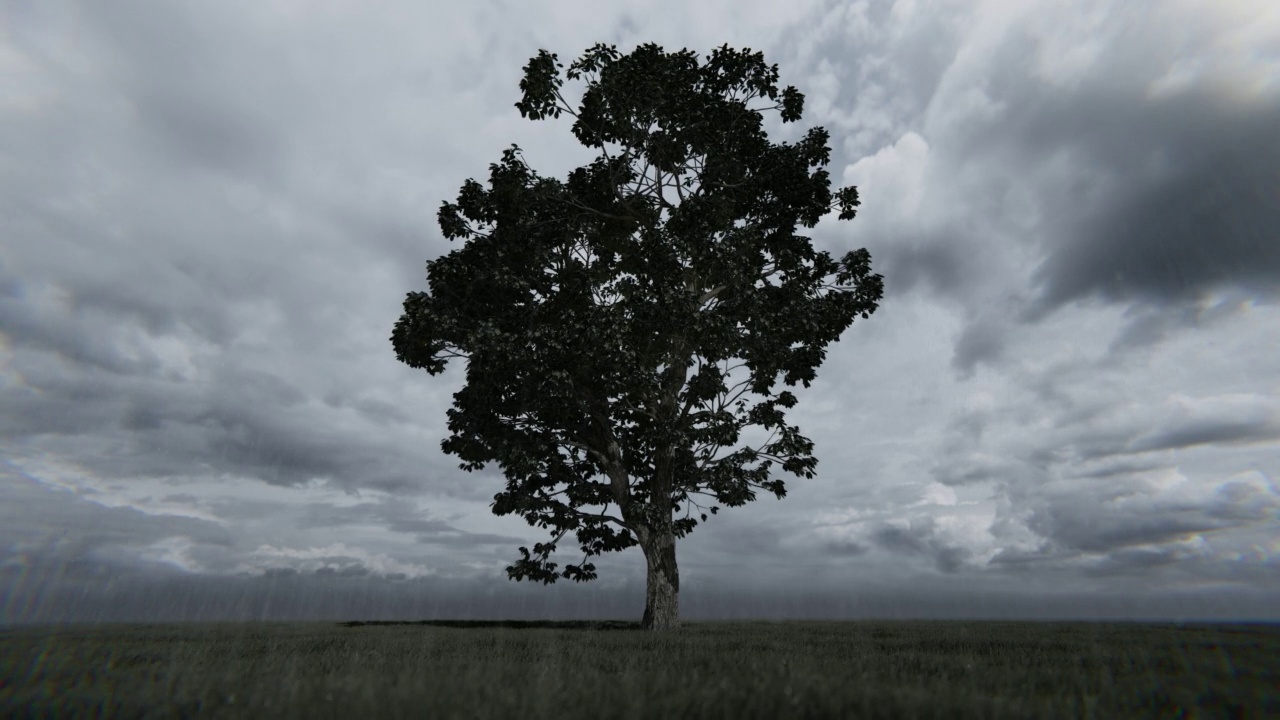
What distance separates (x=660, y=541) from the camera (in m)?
21.0

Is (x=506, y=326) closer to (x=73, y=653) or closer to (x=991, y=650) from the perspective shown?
(x=73, y=653)

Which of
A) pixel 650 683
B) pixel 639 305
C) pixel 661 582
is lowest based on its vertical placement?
pixel 650 683

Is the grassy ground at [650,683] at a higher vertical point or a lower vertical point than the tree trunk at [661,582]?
lower

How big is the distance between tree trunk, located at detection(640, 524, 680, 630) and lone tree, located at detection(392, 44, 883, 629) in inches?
2.4

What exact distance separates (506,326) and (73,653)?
42.8ft

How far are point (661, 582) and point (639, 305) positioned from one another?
Result: 891cm

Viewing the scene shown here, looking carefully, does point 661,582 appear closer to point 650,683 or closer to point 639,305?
point 639,305

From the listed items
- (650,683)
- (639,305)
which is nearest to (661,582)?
(639,305)

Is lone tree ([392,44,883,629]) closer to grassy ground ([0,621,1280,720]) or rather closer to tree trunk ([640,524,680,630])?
tree trunk ([640,524,680,630])

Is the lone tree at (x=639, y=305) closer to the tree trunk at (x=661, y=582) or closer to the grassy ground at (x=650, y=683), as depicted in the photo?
the tree trunk at (x=661, y=582)

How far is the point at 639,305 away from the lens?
19078 millimetres

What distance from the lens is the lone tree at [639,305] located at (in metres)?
19.6

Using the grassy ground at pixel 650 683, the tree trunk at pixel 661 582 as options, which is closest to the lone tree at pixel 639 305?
the tree trunk at pixel 661 582

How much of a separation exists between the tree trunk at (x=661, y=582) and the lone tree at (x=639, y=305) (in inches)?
2.4
